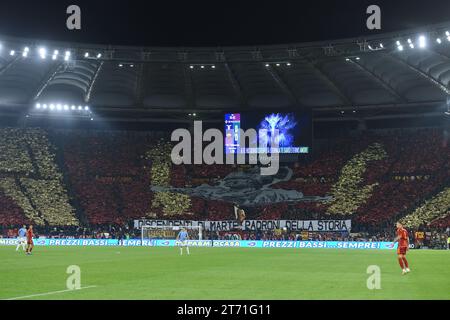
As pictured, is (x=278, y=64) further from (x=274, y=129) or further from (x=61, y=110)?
(x=61, y=110)

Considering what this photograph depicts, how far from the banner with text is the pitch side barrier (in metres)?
4.04

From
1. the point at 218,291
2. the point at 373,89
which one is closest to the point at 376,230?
the point at 373,89

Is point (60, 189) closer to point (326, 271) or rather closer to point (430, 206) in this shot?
point (430, 206)

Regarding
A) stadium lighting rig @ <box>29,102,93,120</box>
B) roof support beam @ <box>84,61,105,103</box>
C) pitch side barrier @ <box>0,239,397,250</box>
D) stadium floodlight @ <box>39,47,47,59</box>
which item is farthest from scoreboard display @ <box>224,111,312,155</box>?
stadium floodlight @ <box>39,47,47,59</box>

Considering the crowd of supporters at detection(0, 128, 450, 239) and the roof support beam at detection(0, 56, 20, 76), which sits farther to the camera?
the crowd of supporters at detection(0, 128, 450, 239)

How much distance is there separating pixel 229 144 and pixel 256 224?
9.85 m

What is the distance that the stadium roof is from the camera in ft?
195

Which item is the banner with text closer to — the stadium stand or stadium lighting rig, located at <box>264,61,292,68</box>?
the stadium stand

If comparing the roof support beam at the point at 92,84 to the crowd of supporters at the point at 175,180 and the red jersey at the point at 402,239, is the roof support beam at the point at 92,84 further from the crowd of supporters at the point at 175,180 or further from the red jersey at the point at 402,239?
the red jersey at the point at 402,239

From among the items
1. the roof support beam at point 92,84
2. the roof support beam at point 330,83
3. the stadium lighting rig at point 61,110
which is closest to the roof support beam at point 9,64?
the stadium lighting rig at point 61,110

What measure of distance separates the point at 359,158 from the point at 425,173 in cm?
809

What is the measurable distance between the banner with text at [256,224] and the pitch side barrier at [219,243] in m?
4.04

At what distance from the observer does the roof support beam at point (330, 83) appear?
6644 cm
